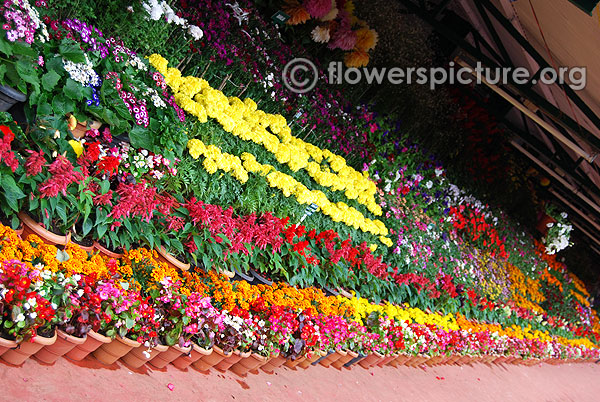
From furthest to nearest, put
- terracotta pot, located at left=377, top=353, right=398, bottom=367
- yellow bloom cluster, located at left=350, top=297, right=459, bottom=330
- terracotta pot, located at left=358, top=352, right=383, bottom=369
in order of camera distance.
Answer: terracotta pot, located at left=377, top=353, right=398, bottom=367, yellow bloom cluster, located at left=350, top=297, right=459, bottom=330, terracotta pot, located at left=358, top=352, right=383, bottom=369

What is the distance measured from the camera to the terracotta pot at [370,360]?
4.84 meters

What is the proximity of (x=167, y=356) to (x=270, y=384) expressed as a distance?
2.89 feet

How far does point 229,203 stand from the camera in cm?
434

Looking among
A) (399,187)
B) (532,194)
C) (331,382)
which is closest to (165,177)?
(331,382)

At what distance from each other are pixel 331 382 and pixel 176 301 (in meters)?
1.73

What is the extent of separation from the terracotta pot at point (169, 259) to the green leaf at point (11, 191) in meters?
1.01

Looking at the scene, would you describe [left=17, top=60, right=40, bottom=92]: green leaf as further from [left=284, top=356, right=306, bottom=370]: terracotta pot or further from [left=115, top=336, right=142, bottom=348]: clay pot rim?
[left=284, top=356, right=306, bottom=370]: terracotta pot

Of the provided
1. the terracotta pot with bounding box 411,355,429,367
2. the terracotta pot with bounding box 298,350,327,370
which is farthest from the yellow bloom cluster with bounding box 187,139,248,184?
the terracotta pot with bounding box 411,355,429,367

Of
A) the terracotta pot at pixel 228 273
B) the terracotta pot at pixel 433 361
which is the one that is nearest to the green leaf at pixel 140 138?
the terracotta pot at pixel 228 273

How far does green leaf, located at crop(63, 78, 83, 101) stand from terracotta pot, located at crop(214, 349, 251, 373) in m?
1.84

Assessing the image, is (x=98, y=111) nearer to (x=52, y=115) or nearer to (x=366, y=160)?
(x=52, y=115)

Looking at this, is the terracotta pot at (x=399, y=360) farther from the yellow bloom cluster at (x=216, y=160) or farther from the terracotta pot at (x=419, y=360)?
the yellow bloom cluster at (x=216, y=160)

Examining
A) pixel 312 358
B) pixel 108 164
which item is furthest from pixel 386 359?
pixel 108 164

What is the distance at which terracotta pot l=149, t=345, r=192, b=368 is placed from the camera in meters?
3.05
